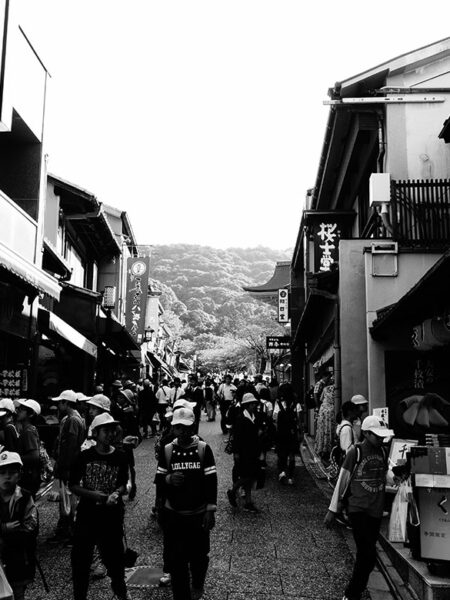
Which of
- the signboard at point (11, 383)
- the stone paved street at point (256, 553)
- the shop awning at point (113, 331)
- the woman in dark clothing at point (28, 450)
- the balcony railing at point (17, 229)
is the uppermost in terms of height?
the balcony railing at point (17, 229)

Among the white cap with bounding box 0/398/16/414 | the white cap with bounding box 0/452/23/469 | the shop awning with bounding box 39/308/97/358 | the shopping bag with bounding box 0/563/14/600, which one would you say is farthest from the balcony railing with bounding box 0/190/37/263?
the shopping bag with bounding box 0/563/14/600

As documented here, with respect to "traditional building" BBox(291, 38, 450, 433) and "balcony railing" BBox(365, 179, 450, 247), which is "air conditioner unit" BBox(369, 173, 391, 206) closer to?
"traditional building" BBox(291, 38, 450, 433)

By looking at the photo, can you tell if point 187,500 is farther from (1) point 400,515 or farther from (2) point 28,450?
(1) point 400,515

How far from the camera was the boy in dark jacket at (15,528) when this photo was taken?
4492 mm

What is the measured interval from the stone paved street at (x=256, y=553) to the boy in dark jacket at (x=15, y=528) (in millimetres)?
1399

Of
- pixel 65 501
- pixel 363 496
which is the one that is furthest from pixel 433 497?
pixel 65 501

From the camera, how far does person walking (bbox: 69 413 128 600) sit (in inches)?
207

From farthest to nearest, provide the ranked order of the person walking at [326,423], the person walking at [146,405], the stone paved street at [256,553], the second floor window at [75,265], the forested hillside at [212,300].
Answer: the forested hillside at [212,300] < the second floor window at [75,265] < the person walking at [146,405] < the person walking at [326,423] < the stone paved street at [256,553]

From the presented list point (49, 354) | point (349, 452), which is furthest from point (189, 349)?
point (349, 452)

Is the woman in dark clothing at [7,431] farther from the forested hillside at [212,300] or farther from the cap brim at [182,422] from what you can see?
the forested hillside at [212,300]

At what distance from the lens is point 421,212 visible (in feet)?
38.3

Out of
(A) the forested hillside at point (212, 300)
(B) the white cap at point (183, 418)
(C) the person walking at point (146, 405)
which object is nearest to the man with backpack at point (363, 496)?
(B) the white cap at point (183, 418)

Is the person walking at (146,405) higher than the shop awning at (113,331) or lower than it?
lower

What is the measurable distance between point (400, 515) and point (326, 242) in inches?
395
